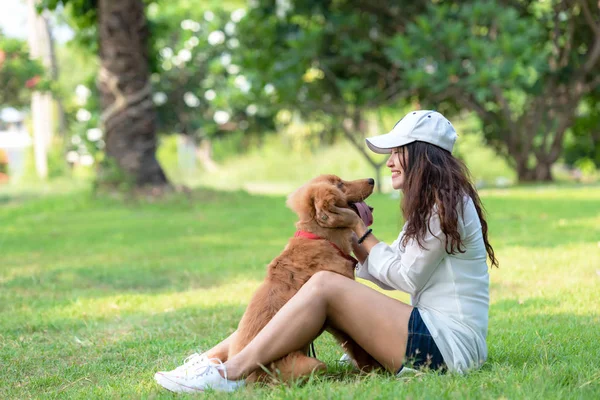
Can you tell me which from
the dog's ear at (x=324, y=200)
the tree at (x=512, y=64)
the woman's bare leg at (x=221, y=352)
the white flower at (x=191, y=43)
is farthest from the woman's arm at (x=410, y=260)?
the white flower at (x=191, y=43)

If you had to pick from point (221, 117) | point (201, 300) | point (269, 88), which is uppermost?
point (269, 88)

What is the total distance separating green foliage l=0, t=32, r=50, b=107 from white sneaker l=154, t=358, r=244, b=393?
14652mm

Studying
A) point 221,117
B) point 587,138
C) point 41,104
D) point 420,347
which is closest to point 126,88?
point 221,117

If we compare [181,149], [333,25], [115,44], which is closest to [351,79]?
[333,25]

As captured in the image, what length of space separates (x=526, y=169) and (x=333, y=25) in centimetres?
548

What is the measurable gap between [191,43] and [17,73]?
6745 millimetres

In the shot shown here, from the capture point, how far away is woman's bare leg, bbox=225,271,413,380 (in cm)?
367

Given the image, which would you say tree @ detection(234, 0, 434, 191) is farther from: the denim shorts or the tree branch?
the denim shorts

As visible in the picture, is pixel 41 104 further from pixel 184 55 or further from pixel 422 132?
pixel 422 132

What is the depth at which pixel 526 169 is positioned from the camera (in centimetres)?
1780

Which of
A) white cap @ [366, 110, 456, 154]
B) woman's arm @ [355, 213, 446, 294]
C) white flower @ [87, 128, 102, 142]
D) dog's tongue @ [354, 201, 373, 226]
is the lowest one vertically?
woman's arm @ [355, 213, 446, 294]

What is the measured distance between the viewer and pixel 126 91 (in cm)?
1382

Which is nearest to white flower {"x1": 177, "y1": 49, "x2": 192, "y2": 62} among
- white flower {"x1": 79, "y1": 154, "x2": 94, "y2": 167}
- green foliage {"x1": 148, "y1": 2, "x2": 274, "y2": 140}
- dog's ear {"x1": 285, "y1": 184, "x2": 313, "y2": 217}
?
green foliage {"x1": 148, "y1": 2, "x2": 274, "y2": 140}

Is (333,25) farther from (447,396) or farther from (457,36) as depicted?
(447,396)
